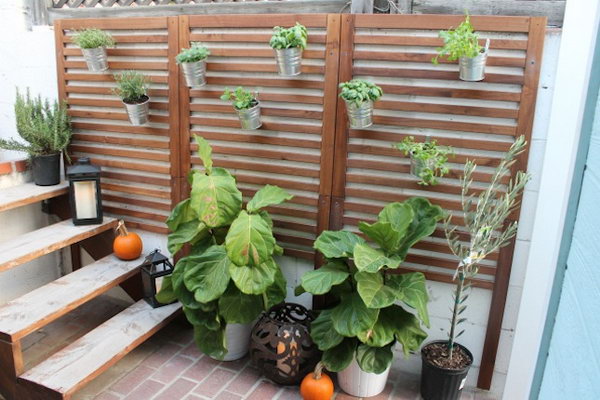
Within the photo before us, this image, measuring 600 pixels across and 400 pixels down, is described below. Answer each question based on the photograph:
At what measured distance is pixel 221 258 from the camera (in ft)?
9.27

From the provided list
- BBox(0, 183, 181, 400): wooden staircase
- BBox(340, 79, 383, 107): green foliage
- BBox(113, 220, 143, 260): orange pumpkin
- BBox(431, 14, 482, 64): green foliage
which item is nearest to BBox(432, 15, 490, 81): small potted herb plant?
BBox(431, 14, 482, 64): green foliage

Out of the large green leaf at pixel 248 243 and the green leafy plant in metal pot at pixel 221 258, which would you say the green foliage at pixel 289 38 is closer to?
the green leafy plant in metal pot at pixel 221 258

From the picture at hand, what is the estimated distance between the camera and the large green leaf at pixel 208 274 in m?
2.74

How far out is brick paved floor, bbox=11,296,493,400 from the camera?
112 inches

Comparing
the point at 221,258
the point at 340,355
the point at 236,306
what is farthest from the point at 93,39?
the point at 340,355

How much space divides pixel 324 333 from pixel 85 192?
1.98 metres

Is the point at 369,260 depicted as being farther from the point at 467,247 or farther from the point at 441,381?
the point at 441,381

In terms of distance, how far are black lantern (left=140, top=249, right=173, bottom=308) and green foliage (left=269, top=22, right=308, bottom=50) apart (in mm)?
1594

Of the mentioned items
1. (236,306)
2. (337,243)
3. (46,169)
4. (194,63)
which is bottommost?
(236,306)

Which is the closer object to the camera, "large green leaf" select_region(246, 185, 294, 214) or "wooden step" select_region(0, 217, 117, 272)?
"large green leaf" select_region(246, 185, 294, 214)

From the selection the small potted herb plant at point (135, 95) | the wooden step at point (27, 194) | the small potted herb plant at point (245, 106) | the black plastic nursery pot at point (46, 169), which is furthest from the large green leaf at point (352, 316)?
the black plastic nursery pot at point (46, 169)

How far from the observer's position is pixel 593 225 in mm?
759

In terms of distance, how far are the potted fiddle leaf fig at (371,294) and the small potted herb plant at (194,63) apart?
1.26m

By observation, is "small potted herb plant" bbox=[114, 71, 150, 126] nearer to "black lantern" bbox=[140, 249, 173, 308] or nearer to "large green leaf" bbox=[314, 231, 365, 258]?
"black lantern" bbox=[140, 249, 173, 308]
